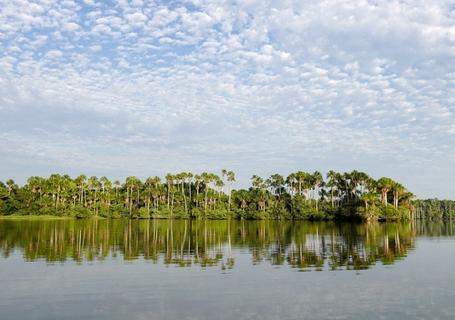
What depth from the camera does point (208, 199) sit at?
163500 mm

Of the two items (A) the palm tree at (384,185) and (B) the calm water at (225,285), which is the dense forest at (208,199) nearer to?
(A) the palm tree at (384,185)

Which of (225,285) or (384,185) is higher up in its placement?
(384,185)

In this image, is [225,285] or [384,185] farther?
[384,185]

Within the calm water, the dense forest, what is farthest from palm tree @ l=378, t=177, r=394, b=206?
the calm water

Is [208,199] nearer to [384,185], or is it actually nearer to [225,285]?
[384,185]

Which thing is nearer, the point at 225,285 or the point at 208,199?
the point at 225,285

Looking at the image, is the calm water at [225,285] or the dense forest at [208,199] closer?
the calm water at [225,285]

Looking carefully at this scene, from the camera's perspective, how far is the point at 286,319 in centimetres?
1669

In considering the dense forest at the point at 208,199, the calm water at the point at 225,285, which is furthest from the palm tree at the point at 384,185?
the calm water at the point at 225,285

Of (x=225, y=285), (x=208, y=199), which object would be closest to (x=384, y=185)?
(x=208, y=199)

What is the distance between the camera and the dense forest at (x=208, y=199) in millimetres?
135500

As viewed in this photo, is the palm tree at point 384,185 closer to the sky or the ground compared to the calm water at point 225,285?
closer to the sky

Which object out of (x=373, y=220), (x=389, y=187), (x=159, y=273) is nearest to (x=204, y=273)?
(x=159, y=273)

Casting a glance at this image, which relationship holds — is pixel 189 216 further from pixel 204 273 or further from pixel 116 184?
pixel 204 273
